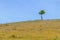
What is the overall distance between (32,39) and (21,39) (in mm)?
1751

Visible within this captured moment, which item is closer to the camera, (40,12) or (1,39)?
(1,39)

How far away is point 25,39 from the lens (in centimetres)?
3072

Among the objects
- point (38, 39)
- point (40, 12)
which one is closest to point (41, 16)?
Answer: point (40, 12)

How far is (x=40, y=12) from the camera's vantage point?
105 metres

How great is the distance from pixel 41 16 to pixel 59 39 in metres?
78.0

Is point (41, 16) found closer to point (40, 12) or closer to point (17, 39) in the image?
point (40, 12)

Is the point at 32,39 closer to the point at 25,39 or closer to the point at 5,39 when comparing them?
the point at 25,39

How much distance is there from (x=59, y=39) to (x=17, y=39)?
6.66 m

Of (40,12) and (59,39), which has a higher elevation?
(40,12)

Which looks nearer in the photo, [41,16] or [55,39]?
[55,39]

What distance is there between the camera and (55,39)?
1174 inches

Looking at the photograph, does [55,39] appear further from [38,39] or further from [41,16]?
[41,16]

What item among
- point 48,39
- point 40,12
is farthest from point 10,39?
point 40,12

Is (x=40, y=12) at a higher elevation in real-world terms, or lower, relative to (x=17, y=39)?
higher
